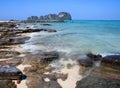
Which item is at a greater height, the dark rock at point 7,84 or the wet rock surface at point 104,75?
the dark rock at point 7,84

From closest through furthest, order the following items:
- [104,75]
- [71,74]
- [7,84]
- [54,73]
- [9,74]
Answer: [7,84] → [9,74] → [104,75] → [54,73] → [71,74]

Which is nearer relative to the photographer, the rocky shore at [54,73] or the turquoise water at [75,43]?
the rocky shore at [54,73]

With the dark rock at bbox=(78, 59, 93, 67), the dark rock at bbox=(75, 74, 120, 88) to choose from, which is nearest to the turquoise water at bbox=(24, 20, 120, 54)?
the dark rock at bbox=(78, 59, 93, 67)

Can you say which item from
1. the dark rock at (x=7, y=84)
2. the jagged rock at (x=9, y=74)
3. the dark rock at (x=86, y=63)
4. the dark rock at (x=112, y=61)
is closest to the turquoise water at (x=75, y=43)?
the dark rock at (x=86, y=63)

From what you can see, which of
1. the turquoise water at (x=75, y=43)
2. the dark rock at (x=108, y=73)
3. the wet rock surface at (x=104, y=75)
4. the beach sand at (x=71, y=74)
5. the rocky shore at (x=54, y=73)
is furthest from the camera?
the turquoise water at (x=75, y=43)

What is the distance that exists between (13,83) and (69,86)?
2.47m

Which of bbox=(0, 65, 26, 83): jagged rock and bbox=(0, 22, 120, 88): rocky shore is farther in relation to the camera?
bbox=(0, 65, 26, 83): jagged rock

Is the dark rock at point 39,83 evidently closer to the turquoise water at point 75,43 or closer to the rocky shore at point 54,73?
the rocky shore at point 54,73

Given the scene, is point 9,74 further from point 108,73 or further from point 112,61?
point 112,61

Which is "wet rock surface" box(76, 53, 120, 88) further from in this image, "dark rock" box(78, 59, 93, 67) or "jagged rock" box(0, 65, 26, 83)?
"jagged rock" box(0, 65, 26, 83)

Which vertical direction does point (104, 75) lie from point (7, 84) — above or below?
below

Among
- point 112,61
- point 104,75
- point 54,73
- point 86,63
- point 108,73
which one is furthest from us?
point 86,63

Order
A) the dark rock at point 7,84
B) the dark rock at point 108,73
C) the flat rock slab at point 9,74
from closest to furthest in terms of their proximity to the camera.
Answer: the dark rock at point 7,84, the flat rock slab at point 9,74, the dark rock at point 108,73

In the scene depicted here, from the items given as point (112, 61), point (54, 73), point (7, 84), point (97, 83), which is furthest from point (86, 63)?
point (7, 84)
